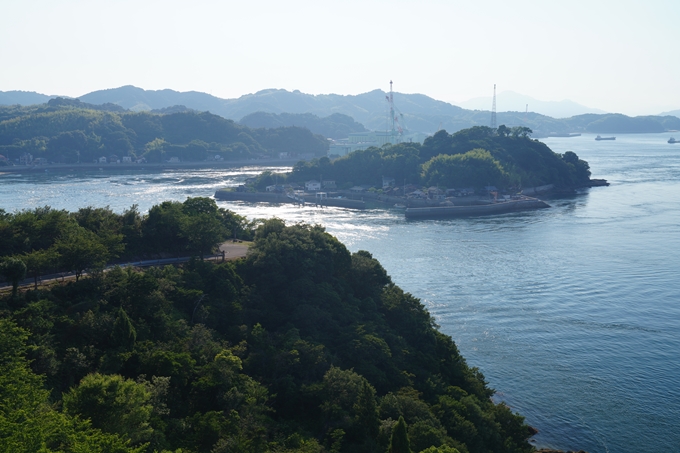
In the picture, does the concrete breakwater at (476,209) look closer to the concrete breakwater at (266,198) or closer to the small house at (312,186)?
the concrete breakwater at (266,198)

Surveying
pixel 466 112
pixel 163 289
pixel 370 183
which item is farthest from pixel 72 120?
pixel 466 112

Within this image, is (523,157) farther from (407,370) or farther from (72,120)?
(72,120)

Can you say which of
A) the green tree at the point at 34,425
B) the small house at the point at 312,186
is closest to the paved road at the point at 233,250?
the green tree at the point at 34,425

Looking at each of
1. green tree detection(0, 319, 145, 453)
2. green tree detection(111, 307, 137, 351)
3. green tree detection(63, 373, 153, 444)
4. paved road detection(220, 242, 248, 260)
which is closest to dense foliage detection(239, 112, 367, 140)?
paved road detection(220, 242, 248, 260)

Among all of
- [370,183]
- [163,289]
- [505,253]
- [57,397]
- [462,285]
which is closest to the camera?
[57,397]

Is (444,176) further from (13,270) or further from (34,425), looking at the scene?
(34,425)

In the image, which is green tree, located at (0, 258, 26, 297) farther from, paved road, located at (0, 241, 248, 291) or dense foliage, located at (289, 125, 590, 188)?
dense foliage, located at (289, 125, 590, 188)
